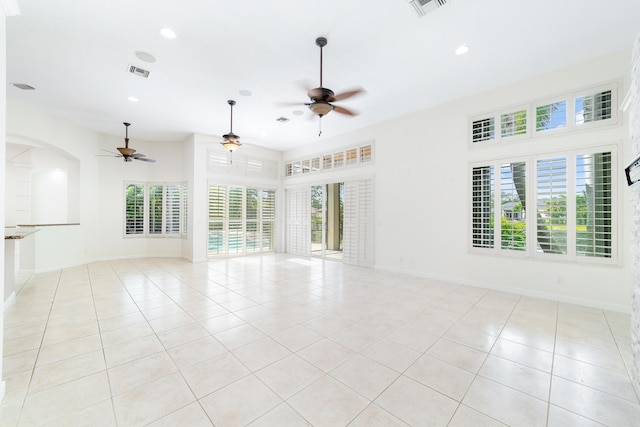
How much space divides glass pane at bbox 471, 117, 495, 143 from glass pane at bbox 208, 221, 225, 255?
6557 millimetres

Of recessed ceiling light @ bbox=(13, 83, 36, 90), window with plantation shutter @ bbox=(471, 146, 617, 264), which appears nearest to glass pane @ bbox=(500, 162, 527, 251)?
window with plantation shutter @ bbox=(471, 146, 617, 264)

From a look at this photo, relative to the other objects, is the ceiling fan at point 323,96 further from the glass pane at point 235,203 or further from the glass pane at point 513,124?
the glass pane at point 235,203

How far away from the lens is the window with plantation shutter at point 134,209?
7496 mm

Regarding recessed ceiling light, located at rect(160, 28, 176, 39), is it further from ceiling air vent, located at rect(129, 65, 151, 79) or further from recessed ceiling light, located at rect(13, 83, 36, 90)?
recessed ceiling light, located at rect(13, 83, 36, 90)

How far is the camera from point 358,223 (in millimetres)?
6555

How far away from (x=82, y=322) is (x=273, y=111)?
15.0ft

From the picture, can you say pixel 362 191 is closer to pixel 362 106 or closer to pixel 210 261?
pixel 362 106

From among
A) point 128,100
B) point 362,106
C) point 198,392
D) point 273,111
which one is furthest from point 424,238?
point 128,100

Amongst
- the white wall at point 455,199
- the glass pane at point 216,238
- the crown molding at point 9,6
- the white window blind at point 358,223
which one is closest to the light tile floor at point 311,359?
the white wall at point 455,199

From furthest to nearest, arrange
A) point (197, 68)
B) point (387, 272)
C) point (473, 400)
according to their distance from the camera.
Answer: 1. point (387, 272)
2. point (197, 68)
3. point (473, 400)

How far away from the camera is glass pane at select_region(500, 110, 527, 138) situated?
4.28 m

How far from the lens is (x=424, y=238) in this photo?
17.5 feet

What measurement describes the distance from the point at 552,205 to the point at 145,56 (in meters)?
6.38

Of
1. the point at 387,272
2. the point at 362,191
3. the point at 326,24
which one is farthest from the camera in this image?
the point at 362,191
